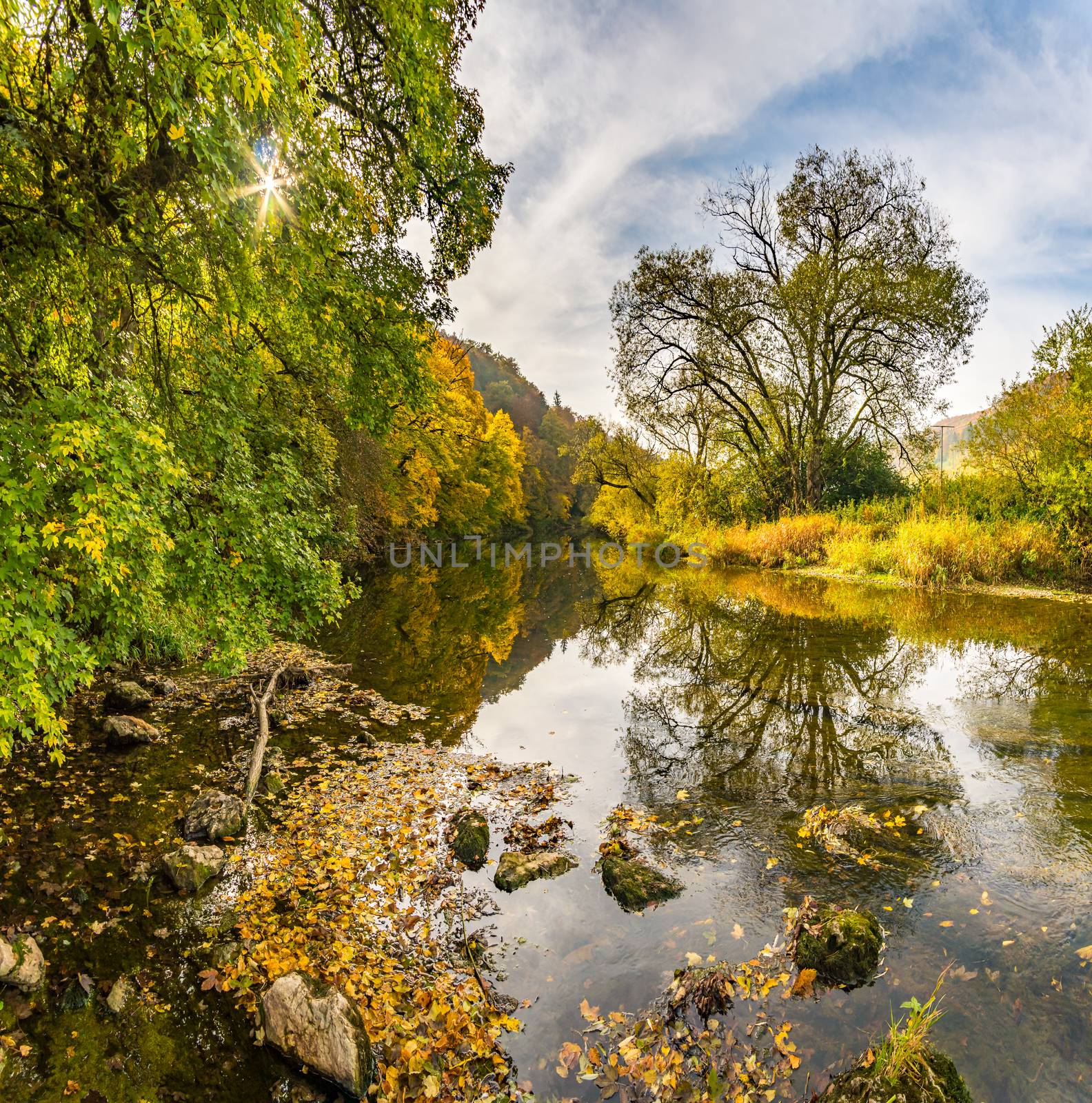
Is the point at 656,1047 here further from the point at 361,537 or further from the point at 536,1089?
the point at 361,537

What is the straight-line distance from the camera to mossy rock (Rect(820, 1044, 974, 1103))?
2.47m

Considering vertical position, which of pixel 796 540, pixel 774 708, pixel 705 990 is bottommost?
pixel 705 990

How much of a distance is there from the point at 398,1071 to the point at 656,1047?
1.33 m

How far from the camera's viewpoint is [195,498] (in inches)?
239

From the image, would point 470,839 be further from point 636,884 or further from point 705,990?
point 705,990

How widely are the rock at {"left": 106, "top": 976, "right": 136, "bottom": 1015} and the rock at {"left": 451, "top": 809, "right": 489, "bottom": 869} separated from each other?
2.24 metres

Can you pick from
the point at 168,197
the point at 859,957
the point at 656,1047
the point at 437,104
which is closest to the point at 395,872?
the point at 656,1047

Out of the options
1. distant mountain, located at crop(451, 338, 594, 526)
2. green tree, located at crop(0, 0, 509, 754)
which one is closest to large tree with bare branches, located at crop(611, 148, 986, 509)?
green tree, located at crop(0, 0, 509, 754)

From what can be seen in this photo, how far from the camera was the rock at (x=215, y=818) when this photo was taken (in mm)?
5047

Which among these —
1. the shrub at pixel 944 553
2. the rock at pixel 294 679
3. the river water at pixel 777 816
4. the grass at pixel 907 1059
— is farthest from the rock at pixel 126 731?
the shrub at pixel 944 553

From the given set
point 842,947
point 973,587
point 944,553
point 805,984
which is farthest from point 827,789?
point 944,553

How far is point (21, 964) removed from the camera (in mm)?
3385

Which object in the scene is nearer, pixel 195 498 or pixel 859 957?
pixel 859 957

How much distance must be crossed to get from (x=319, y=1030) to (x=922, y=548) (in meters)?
18.2
